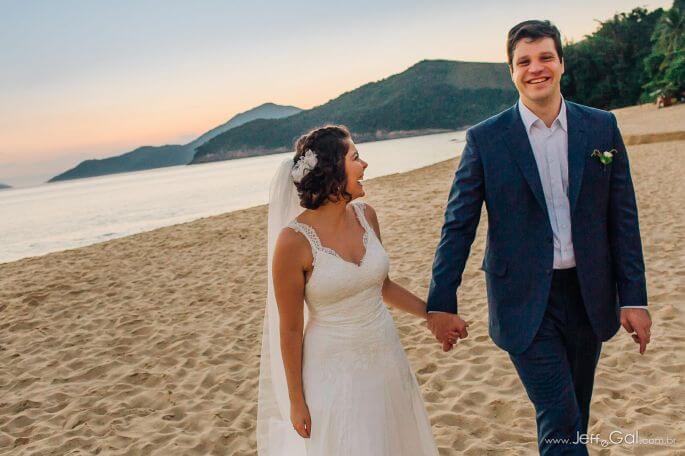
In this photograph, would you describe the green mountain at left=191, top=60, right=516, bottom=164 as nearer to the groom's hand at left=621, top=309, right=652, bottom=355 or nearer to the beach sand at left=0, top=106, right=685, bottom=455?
the beach sand at left=0, top=106, right=685, bottom=455

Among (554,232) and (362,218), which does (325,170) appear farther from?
(554,232)

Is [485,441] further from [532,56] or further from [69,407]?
[69,407]

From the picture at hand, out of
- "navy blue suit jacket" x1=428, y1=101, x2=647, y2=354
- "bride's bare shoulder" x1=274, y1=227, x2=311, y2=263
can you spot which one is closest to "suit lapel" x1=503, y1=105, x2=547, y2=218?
"navy blue suit jacket" x1=428, y1=101, x2=647, y2=354

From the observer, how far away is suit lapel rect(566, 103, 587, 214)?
2.11 meters

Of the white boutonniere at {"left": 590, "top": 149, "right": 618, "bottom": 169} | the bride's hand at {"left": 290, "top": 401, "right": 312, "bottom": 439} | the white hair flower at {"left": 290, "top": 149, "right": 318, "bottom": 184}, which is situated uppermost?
the white hair flower at {"left": 290, "top": 149, "right": 318, "bottom": 184}

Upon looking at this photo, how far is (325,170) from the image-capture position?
208cm

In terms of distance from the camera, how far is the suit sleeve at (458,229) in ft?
7.48

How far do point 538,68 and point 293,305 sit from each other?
52.7 inches

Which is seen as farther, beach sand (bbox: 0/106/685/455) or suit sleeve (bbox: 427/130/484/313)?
beach sand (bbox: 0/106/685/455)

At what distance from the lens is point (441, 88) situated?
12750cm

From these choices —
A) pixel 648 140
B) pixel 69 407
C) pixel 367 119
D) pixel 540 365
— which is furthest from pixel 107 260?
pixel 367 119

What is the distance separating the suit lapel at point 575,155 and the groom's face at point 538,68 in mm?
144

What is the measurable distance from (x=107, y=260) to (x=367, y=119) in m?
118

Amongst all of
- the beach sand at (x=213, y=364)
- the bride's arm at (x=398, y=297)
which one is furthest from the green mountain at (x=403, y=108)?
the bride's arm at (x=398, y=297)
